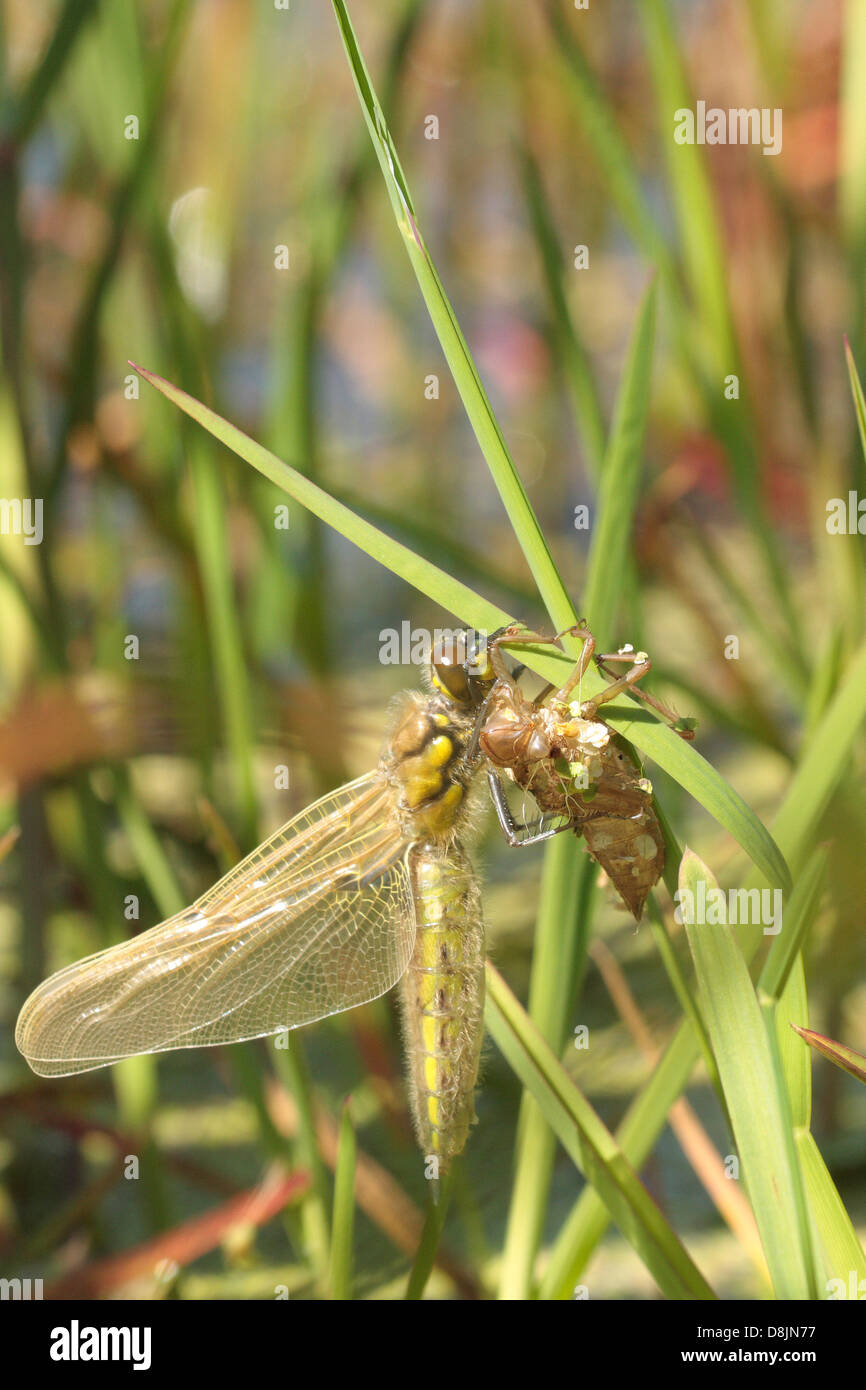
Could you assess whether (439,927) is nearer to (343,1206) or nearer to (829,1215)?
(343,1206)

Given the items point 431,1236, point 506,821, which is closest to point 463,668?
point 506,821

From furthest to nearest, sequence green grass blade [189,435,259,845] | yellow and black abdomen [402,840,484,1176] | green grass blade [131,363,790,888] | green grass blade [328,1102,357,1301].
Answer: green grass blade [189,435,259,845]
yellow and black abdomen [402,840,484,1176]
green grass blade [328,1102,357,1301]
green grass blade [131,363,790,888]

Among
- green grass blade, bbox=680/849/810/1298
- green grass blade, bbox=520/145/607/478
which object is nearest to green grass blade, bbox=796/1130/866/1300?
green grass blade, bbox=680/849/810/1298

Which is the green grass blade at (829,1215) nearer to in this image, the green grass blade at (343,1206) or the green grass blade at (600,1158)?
the green grass blade at (600,1158)

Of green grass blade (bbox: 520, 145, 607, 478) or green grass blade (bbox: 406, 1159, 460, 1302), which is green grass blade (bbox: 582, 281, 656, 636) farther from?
green grass blade (bbox: 406, 1159, 460, 1302)

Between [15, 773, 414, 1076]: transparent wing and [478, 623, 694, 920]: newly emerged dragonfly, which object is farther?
[15, 773, 414, 1076]: transparent wing

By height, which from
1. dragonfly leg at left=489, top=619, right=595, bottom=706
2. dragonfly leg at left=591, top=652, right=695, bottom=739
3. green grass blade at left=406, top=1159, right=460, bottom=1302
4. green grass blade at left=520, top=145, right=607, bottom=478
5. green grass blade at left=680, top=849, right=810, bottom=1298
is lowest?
green grass blade at left=406, top=1159, right=460, bottom=1302
